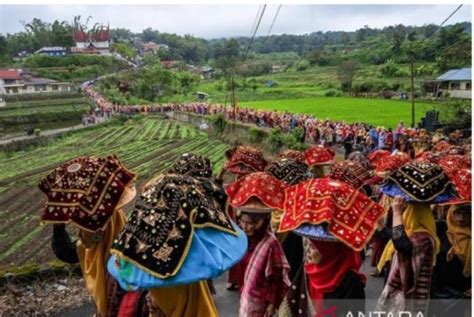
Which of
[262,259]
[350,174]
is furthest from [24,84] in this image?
[262,259]

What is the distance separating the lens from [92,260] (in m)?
2.72

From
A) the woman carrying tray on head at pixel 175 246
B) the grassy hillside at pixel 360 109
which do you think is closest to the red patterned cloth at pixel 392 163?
the woman carrying tray on head at pixel 175 246

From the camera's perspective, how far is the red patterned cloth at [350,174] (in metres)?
4.49

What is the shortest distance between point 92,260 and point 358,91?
37.3 m

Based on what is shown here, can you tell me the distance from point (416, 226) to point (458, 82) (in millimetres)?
28770

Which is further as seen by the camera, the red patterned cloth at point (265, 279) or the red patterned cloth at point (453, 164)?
the red patterned cloth at point (453, 164)

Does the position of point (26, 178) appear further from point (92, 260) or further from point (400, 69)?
point (400, 69)

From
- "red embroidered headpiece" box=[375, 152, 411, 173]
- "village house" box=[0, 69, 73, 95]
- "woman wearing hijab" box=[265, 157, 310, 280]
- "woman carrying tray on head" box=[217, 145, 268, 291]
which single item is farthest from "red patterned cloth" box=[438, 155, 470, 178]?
"village house" box=[0, 69, 73, 95]

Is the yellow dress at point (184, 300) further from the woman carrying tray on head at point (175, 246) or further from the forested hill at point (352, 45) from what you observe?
the forested hill at point (352, 45)

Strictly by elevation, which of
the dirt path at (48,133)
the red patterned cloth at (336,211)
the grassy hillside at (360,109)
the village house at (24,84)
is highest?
the village house at (24,84)

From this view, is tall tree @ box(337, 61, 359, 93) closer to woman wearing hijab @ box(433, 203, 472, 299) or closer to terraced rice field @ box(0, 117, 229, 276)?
terraced rice field @ box(0, 117, 229, 276)

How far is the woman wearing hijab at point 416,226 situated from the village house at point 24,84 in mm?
43955

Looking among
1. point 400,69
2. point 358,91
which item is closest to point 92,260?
point 358,91

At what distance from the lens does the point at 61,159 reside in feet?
68.8
